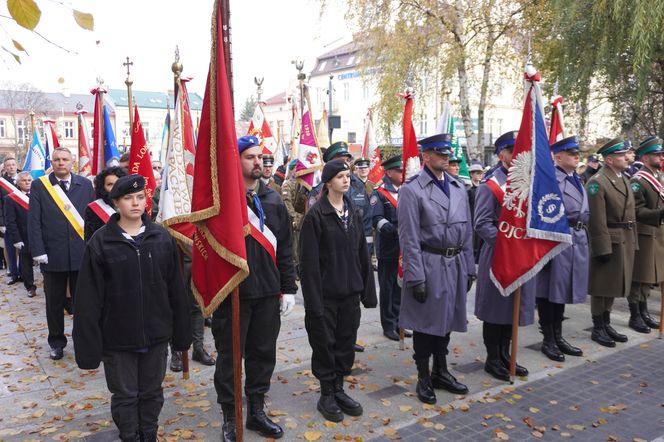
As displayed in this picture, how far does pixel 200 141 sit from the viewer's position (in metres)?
4.01

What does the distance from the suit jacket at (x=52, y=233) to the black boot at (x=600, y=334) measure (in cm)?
611

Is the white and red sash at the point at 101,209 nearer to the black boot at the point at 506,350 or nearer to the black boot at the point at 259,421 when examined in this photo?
the black boot at the point at 259,421

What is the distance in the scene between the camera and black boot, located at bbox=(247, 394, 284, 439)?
425cm

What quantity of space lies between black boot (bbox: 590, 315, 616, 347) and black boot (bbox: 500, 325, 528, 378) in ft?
4.87

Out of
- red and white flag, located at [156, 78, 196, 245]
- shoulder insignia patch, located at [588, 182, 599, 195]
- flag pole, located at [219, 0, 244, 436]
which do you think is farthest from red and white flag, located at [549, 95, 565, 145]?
flag pole, located at [219, 0, 244, 436]

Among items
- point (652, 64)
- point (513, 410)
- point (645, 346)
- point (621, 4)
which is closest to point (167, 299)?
point (513, 410)

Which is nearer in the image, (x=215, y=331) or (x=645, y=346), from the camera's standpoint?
(x=215, y=331)

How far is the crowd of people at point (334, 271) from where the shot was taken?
3791mm

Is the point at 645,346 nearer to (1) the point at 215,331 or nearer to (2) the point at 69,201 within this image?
(1) the point at 215,331

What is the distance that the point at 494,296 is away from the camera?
5.60m

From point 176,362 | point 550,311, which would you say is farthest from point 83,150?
point 550,311

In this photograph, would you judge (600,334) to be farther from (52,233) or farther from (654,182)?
(52,233)

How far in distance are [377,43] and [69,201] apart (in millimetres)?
14231

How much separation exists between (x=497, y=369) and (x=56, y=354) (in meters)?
4.71
